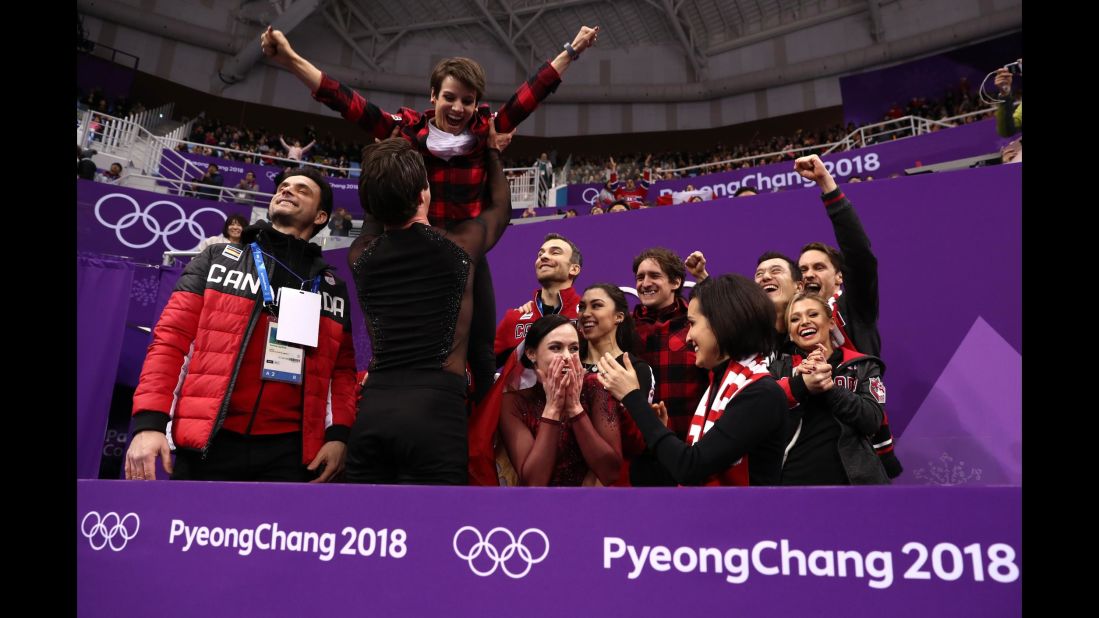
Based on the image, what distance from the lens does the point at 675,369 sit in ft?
8.86

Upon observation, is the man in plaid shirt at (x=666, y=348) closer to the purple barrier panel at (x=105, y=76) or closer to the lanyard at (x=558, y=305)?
the lanyard at (x=558, y=305)

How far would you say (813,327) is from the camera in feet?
8.39

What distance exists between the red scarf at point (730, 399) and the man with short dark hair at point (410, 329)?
65 centimetres

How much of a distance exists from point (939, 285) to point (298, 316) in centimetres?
341

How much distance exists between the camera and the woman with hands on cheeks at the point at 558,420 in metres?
2.03

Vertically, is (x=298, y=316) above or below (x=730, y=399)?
above

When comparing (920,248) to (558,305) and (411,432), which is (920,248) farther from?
(411,432)

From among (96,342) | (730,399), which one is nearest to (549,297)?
(730,399)

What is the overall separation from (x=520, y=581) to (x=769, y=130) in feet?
66.4

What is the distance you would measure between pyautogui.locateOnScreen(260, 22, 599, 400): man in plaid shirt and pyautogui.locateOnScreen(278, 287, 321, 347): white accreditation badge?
1.36ft

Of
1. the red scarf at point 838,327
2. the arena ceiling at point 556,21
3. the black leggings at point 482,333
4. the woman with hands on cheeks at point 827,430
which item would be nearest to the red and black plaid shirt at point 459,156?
the black leggings at point 482,333

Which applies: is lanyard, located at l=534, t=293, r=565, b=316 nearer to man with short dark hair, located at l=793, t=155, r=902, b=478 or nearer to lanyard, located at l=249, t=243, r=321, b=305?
lanyard, located at l=249, t=243, r=321, b=305

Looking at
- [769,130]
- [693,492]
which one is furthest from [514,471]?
[769,130]

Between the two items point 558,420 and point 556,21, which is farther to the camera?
point 556,21
